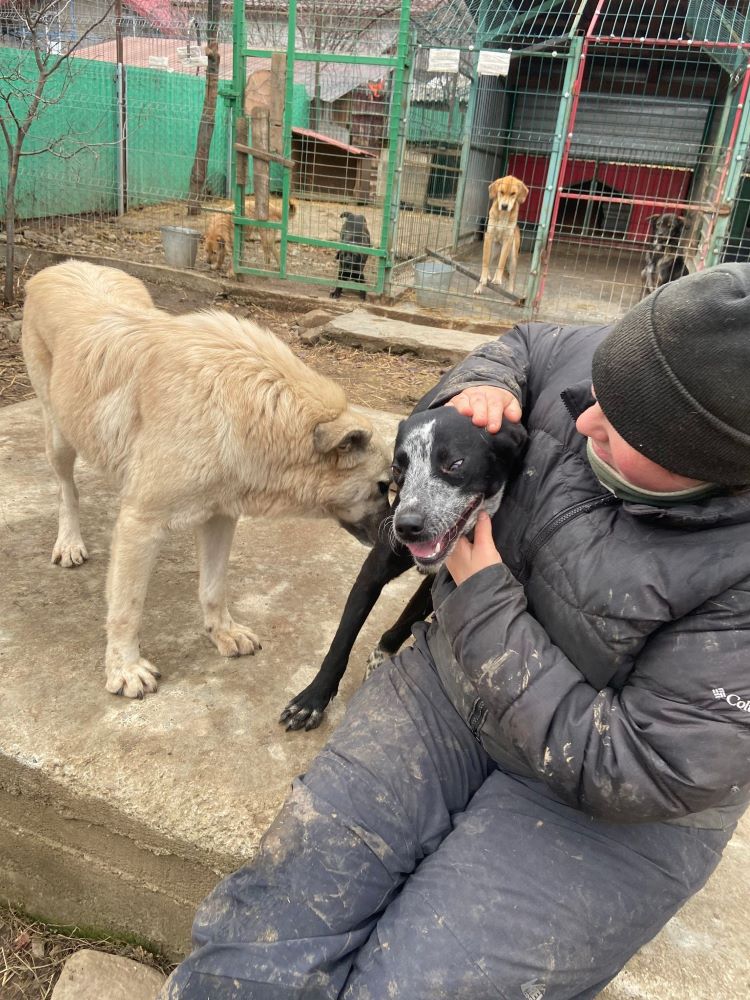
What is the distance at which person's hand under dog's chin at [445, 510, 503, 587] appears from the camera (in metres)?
1.62

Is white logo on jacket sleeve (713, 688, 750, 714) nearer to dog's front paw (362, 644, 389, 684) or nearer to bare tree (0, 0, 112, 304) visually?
dog's front paw (362, 644, 389, 684)

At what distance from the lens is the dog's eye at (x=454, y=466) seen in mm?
1810

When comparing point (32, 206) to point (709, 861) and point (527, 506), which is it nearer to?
point (527, 506)

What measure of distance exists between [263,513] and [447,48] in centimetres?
736

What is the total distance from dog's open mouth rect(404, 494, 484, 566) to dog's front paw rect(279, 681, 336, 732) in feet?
2.47

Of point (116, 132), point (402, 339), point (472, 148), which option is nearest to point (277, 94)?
point (402, 339)

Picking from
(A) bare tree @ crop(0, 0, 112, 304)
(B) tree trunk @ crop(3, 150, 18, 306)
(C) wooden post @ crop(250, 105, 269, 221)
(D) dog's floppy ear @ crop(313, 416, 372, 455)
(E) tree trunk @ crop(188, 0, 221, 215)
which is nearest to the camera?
(D) dog's floppy ear @ crop(313, 416, 372, 455)

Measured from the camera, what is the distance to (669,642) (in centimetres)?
142

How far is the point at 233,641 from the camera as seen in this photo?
2678 millimetres

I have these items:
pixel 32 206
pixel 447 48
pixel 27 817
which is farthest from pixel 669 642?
pixel 32 206

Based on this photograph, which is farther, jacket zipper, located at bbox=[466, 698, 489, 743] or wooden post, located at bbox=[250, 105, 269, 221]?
wooden post, located at bbox=[250, 105, 269, 221]

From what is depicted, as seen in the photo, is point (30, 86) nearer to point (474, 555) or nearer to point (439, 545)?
point (439, 545)

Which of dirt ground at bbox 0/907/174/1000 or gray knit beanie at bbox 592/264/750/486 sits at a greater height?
gray knit beanie at bbox 592/264/750/486

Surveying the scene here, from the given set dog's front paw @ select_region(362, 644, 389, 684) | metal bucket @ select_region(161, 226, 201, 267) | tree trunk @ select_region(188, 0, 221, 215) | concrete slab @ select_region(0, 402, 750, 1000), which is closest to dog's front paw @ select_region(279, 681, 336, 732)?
concrete slab @ select_region(0, 402, 750, 1000)
